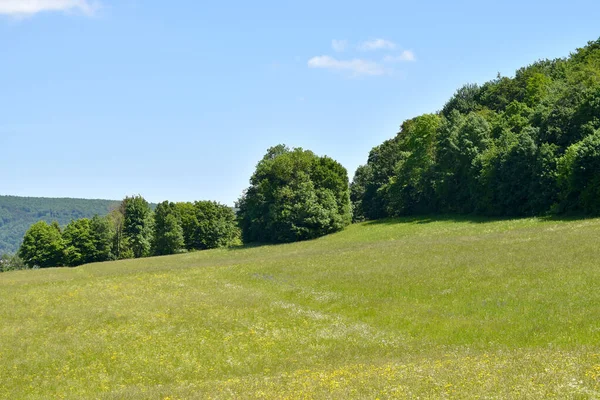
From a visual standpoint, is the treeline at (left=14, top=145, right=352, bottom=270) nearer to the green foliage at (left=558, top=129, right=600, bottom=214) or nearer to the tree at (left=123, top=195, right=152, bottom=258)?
the tree at (left=123, top=195, right=152, bottom=258)

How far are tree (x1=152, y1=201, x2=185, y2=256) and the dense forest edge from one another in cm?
24

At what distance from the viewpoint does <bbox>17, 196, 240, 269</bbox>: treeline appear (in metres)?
116

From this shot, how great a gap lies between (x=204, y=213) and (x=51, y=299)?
269ft

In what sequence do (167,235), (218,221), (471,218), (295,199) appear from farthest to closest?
(218,221)
(167,235)
(295,199)
(471,218)


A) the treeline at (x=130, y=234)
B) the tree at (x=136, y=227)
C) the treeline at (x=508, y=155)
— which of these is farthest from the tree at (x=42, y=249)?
the treeline at (x=508, y=155)

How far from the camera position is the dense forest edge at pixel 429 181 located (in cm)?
6625

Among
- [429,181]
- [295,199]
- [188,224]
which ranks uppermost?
[429,181]

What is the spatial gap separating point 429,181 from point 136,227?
69373 mm

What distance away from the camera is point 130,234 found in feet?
407

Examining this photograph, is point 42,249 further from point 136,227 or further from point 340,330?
point 340,330

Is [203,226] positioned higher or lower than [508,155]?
lower

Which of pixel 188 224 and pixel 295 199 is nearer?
pixel 295 199

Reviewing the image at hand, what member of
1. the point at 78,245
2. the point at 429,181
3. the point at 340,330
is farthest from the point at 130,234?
the point at 340,330

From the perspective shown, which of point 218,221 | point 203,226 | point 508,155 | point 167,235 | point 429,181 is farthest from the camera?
point 218,221
